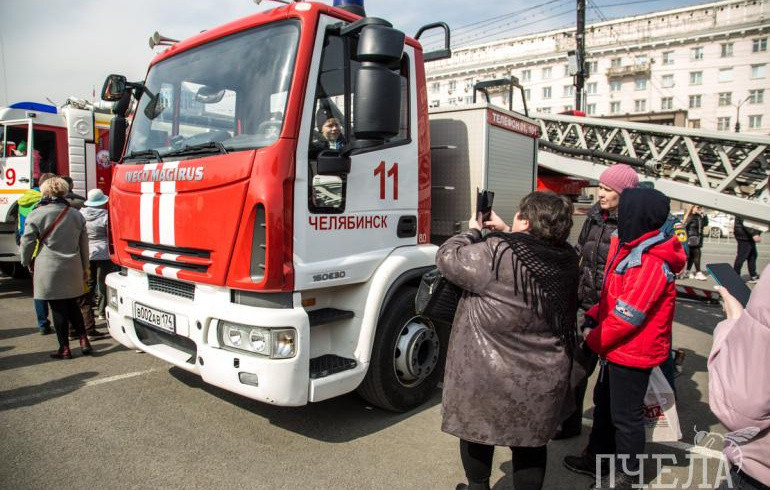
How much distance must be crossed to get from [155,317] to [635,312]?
9.85 ft

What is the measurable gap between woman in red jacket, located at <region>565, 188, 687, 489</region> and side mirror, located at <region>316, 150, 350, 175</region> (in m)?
1.62

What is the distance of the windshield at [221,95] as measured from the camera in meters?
3.11

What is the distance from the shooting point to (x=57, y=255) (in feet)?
15.9

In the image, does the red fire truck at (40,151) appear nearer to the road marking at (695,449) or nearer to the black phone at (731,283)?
the road marking at (695,449)

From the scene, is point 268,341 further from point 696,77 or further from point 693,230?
point 696,77

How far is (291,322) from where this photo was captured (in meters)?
2.89

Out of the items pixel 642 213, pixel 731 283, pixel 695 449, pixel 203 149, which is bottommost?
pixel 695 449

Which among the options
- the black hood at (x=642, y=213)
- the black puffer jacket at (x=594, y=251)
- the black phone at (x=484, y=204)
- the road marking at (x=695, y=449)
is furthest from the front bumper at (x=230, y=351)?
the road marking at (x=695, y=449)

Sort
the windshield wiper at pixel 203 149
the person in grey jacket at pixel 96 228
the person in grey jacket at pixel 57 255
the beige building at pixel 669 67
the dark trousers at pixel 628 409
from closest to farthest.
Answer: the dark trousers at pixel 628 409 → the windshield wiper at pixel 203 149 → the person in grey jacket at pixel 57 255 → the person in grey jacket at pixel 96 228 → the beige building at pixel 669 67

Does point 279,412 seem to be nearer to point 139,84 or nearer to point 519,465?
point 519,465

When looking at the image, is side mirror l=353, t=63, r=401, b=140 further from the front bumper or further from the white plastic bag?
the white plastic bag

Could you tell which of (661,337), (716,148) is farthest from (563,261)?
(716,148)

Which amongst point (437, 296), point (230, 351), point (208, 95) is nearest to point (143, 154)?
point (208, 95)

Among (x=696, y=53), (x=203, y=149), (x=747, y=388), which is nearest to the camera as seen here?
(x=747, y=388)
